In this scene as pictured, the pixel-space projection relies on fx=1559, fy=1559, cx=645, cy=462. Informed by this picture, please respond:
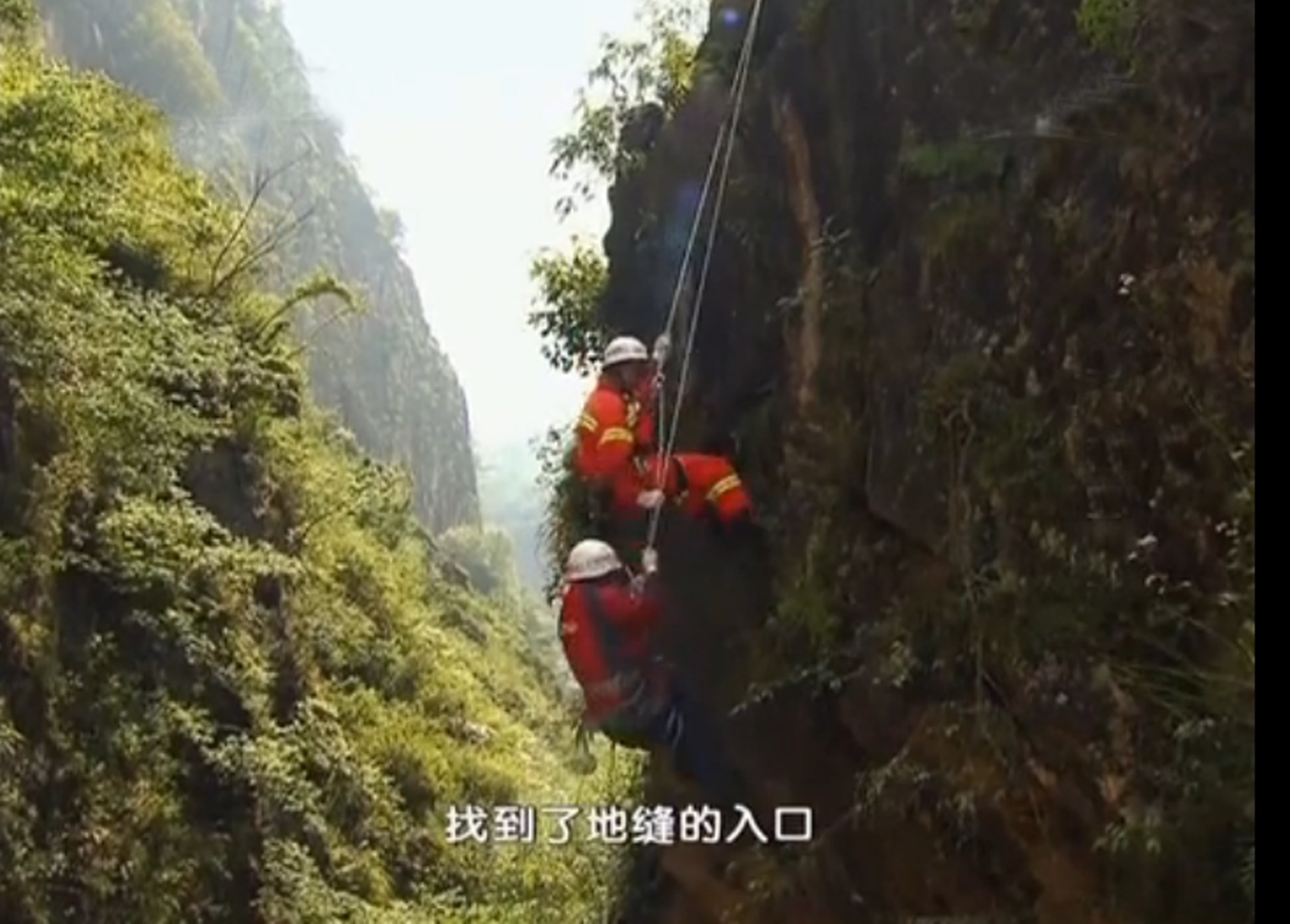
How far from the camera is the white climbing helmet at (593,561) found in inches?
103

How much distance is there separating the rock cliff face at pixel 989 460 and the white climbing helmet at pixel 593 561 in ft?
0.38

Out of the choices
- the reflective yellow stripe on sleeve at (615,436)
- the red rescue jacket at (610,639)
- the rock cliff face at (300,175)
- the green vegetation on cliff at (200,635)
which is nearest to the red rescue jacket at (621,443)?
the reflective yellow stripe on sleeve at (615,436)

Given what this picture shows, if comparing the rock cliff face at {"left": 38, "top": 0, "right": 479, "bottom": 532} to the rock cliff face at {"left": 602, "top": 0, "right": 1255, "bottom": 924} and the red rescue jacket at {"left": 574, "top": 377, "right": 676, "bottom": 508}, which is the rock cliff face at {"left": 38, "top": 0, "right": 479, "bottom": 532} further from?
the rock cliff face at {"left": 602, "top": 0, "right": 1255, "bottom": 924}

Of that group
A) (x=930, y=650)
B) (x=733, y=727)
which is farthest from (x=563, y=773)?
(x=930, y=650)

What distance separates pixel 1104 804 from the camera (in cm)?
225

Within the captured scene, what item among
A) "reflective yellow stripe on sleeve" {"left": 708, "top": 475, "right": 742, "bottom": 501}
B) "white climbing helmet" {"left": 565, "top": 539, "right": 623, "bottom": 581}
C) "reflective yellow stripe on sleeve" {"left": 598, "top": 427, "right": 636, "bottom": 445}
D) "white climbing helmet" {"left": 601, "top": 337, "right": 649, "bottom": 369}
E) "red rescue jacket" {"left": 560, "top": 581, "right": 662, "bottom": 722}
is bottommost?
"red rescue jacket" {"left": 560, "top": 581, "right": 662, "bottom": 722}

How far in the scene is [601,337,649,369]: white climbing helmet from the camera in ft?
9.03

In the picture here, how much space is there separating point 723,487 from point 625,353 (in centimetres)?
30

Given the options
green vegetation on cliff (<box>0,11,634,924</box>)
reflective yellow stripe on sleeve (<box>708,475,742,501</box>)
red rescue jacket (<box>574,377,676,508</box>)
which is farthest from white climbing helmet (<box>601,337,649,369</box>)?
green vegetation on cliff (<box>0,11,634,924</box>)

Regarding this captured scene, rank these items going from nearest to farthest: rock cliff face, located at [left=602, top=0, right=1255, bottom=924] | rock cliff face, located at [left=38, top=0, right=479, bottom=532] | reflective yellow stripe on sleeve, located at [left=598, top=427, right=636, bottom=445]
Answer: rock cliff face, located at [left=602, top=0, right=1255, bottom=924] < reflective yellow stripe on sleeve, located at [left=598, top=427, right=636, bottom=445] < rock cliff face, located at [left=38, top=0, right=479, bottom=532]

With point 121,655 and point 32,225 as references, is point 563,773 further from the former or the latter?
point 32,225

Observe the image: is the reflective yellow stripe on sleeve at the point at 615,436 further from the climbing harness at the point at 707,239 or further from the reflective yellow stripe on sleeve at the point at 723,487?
the reflective yellow stripe on sleeve at the point at 723,487

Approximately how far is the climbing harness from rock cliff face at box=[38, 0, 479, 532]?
0.42 meters

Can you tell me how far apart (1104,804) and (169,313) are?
222 centimetres
